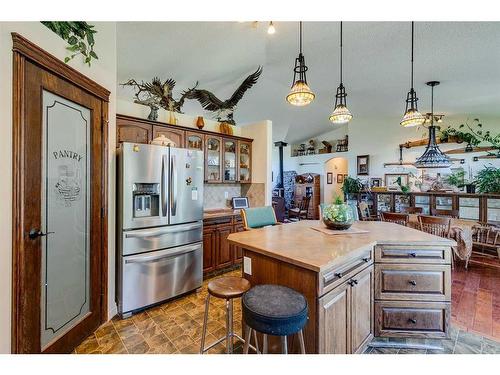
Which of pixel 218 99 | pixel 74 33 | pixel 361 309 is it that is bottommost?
pixel 361 309

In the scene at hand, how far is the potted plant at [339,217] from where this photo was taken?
2.16 meters

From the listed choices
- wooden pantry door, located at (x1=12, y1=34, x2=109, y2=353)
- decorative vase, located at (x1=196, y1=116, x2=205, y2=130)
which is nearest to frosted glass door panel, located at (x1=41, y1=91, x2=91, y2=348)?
wooden pantry door, located at (x1=12, y1=34, x2=109, y2=353)

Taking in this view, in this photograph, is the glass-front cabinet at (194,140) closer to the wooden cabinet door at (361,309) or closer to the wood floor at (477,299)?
the wooden cabinet door at (361,309)

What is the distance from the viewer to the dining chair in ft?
8.54

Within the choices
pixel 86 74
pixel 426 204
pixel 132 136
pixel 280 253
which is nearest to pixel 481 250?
pixel 426 204

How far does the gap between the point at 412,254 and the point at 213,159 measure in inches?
117

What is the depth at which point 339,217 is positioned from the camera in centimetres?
216

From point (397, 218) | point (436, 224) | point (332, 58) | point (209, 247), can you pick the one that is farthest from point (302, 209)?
point (332, 58)

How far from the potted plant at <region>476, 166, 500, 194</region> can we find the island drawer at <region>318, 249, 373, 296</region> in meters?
4.33

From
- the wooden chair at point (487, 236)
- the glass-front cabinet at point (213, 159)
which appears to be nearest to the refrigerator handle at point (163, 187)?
the glass-front cabinet at point (213, 159)

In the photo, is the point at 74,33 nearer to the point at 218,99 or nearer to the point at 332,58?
the point at 218,99

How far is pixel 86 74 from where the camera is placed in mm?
2062

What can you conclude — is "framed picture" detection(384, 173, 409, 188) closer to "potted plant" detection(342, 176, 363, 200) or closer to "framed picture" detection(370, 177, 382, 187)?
"framed picture" detection(370, 177, 382, 187)
